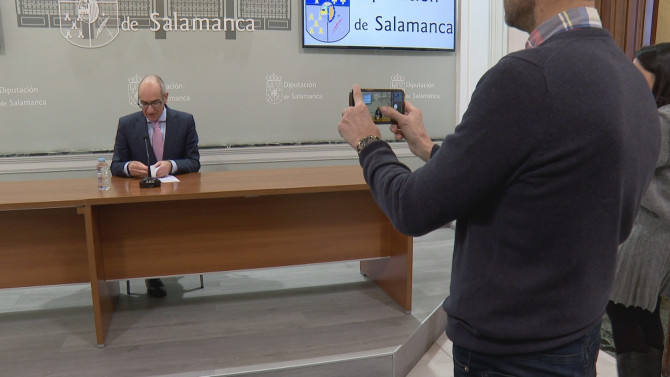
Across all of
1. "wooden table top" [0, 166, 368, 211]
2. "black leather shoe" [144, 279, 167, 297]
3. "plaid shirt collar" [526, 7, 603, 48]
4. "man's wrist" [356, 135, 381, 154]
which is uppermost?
"plaid shirt collar" [526, 7, 603, 48]

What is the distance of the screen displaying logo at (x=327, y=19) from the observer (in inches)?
169

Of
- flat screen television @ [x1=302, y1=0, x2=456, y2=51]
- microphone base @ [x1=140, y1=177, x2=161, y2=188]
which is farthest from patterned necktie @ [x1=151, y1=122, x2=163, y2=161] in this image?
flat screen television @ [x1=302, y1=0, x2=456, y2=51]

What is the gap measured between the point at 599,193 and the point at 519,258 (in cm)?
17

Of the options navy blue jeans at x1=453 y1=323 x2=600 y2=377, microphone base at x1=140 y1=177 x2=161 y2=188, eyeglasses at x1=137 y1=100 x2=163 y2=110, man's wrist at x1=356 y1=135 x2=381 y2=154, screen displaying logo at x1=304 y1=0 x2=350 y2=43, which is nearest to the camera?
navy blue jeans at x1=453 y1=323 x2=600 y2=377

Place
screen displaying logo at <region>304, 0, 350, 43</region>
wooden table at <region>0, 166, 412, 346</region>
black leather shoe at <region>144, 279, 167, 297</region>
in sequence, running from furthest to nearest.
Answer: screen displaying logo at <region>304, 0, 350, 43</region> → black leather shoe at <region>144, 279, 167, 297</region> → wooden table at <region>0, 166, 412, 346</region>

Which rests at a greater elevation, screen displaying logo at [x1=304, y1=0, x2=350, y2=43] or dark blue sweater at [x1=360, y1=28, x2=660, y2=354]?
screen displaying logo at [x1=304, y1=0, x2=350, y2=43]

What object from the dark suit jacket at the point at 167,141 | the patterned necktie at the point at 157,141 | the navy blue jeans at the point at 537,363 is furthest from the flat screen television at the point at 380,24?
the navy blue jeans at the point at 537,363

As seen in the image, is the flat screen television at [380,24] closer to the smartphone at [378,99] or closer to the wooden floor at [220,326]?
the wooden floor at [220,326]

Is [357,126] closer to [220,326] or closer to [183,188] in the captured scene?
[183,188]

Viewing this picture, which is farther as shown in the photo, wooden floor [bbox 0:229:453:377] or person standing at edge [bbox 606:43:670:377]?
wooden floor [bbox 0:229:453:377]

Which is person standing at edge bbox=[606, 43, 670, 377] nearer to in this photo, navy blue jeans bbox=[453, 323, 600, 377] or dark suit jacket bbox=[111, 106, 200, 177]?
navy blue jeans bbox=[453, 323, 600, 377]

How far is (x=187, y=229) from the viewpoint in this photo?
9.18 feet

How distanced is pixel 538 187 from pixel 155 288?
8.97 feet

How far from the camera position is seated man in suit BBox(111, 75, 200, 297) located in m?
3.21
